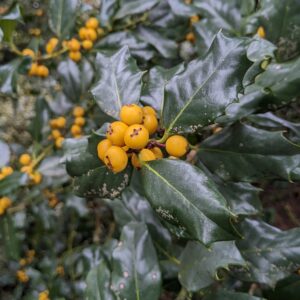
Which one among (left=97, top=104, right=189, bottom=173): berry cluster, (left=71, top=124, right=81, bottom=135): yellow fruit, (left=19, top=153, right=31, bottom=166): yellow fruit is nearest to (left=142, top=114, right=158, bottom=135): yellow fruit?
(left=97, top=104, right=189, bottom=173): berry cluster

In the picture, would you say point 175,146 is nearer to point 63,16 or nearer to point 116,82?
point 116,82

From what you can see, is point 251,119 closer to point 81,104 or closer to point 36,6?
point 81,104

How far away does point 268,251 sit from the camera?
1.12 metres

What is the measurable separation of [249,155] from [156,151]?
0.23 m

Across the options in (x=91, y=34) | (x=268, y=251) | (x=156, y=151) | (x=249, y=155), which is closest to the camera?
(x=156, y=151)

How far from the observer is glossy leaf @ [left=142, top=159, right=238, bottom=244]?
717mm

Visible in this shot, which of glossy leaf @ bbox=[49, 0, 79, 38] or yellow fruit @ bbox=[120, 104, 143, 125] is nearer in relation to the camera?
yellow fruit @ bbox=[120, 104, 143, 125]

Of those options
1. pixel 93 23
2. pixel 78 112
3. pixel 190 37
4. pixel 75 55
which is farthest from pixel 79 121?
pixel 190 37

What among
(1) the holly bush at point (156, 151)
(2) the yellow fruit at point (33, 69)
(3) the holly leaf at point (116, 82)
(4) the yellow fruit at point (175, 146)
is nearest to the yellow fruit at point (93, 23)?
(1) the holly bush at point (156, 151)

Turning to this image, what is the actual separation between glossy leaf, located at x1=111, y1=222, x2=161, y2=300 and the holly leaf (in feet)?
1.11

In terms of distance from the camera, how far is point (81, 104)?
152 cm

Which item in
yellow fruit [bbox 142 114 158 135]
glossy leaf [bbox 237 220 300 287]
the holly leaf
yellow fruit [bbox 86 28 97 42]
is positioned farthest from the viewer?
yellow fruit [bbox 86 28 97 42]

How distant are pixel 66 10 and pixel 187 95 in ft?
2.56

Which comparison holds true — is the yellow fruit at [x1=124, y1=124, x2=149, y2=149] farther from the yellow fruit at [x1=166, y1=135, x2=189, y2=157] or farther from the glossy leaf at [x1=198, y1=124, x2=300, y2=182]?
the glossy leaf at [x1=198, y1=124, x2=300, y2=182]
